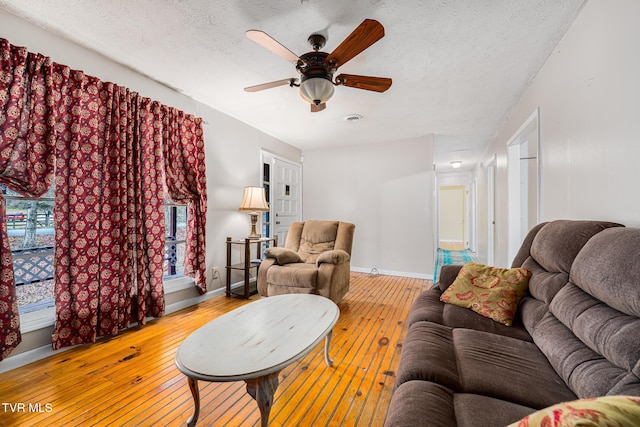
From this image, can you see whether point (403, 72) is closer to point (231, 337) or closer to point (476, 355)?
point (476, 355)

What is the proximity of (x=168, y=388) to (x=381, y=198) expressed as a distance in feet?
13.2

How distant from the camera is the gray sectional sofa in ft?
2.69

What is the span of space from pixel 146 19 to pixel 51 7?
575 millimetres

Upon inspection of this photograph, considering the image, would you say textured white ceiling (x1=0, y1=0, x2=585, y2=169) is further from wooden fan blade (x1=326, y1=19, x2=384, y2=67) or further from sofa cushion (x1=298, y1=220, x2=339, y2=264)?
sofa cushion (x1=298, y1=220, x2=339, y2=264)

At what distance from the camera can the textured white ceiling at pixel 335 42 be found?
69.2 inches

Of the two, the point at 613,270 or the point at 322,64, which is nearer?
the point at 613,270

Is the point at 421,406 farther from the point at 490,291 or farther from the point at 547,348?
the point at 490,291

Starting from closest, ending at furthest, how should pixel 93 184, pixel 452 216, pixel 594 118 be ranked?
pixel 594 118 < pixel 93 184 < pixel 452 216

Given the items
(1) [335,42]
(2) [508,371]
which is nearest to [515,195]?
(1) [335,42]

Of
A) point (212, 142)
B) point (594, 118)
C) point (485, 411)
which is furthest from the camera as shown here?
point (212, 142)

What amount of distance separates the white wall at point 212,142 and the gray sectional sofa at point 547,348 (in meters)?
2.70

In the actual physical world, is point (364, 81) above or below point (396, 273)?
above

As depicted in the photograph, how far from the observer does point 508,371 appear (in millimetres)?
1047

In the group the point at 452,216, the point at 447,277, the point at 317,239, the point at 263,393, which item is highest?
the point at 452,216
